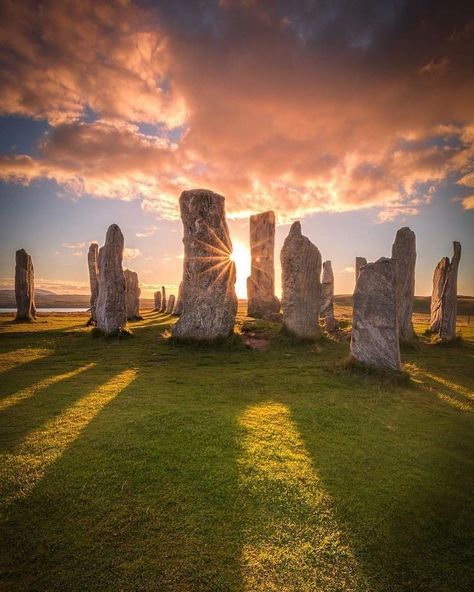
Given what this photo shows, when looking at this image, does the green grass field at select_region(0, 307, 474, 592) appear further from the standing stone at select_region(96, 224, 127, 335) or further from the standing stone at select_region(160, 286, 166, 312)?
the standing stone at select_region(160, 286, 166, 312)

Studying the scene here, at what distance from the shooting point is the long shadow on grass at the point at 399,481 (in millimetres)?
2891

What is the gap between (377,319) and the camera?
8.80 m

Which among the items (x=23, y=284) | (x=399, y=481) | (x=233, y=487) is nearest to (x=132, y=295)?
(x=23, y=284)

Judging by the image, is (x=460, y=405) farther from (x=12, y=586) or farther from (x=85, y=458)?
(x=12, y=586)

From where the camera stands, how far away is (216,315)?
1230 cm

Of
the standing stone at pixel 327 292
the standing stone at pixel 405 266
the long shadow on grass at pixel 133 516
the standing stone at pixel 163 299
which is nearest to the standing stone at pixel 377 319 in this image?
the long shadow on grass at pixel 133 516

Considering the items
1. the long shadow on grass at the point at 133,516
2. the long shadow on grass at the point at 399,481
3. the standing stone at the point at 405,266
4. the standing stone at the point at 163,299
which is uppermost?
the standing stone at the point at 405,266

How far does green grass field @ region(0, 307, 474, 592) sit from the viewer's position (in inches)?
108

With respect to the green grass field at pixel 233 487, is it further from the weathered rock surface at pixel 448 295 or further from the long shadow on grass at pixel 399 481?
the weathered rock surface at pixel 448 295

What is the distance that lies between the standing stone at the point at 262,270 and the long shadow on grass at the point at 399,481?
560 inches

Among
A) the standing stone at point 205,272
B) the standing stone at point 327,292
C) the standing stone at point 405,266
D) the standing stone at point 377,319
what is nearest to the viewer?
the standing stone at point 377,319

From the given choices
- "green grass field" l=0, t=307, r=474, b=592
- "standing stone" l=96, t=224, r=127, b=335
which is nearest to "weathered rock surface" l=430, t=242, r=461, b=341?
"green grass field" l=0, t=307, r=474, b=592

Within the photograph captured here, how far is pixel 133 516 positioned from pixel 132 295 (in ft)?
68.9

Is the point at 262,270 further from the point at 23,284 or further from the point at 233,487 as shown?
the point at 233,487
